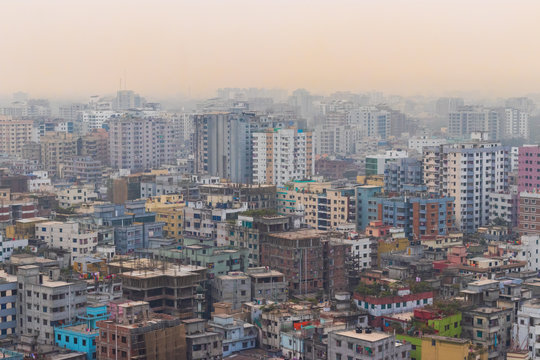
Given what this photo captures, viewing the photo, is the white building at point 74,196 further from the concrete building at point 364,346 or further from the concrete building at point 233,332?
the concrete building at point 364,346

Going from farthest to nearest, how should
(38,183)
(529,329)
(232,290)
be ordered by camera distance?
(38,183), (232,290), (529,329)

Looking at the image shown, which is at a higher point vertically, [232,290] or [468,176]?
[468,176]

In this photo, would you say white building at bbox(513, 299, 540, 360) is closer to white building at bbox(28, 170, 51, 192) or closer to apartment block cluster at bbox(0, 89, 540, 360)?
apartment block cluster at bbox(0, 89, 540, 360)

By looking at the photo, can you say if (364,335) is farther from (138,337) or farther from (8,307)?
(8,307)

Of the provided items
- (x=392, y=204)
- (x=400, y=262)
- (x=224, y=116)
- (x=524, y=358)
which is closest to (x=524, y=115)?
(x=224, y=116)

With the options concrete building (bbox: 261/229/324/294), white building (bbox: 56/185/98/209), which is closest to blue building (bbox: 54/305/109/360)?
concrete building (bbox: 261/229/324/294)

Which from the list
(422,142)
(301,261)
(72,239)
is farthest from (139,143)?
(301,261)

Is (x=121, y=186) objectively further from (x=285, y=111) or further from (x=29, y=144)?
(x=285, y=111)
